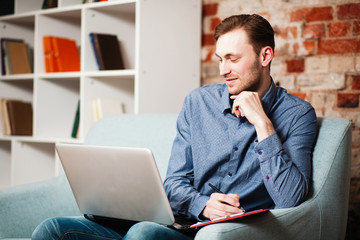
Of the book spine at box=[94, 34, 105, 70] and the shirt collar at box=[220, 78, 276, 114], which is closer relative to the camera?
the shirt collar at box=[220, 78, 276, 114]

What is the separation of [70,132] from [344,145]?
6.63ft

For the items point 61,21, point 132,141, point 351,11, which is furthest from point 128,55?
point 351,11

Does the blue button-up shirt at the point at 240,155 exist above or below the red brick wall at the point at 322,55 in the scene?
below

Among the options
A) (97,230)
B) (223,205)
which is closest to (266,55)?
(223,205)

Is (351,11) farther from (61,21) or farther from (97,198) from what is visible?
(61,21)

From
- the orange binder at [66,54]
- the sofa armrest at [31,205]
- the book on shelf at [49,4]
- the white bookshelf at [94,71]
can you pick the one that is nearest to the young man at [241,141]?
the sofa armrest at [31,205]

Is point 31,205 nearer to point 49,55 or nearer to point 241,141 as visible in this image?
point 241,141

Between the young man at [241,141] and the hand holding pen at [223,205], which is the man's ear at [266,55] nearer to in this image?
the young man at [241,141]

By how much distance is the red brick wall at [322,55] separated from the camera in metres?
2.11

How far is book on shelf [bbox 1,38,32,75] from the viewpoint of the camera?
10.2 feet

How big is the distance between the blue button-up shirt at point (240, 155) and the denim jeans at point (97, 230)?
201mm

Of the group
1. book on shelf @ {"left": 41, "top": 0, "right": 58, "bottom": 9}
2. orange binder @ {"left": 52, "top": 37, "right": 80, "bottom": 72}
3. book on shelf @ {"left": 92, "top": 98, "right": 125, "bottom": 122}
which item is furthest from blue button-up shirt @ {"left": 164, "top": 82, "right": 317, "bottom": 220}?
book on shelf @ {"left": 41, "top": 0, "right": 58, "bottom": 9}

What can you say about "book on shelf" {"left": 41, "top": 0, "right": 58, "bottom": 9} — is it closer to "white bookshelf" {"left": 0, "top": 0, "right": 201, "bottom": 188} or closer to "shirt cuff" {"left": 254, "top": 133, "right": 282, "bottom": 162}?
"white bookshelf" {"left": 0, "top": 0, "right": 201, "bottom": 188}

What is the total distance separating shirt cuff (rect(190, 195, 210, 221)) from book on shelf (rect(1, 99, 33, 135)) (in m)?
1.98
